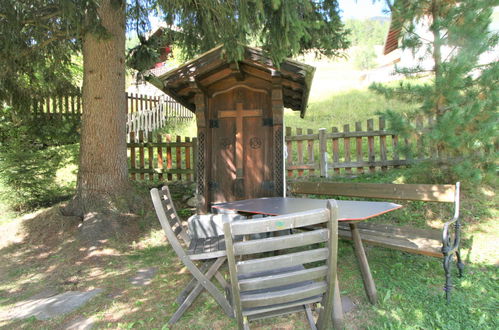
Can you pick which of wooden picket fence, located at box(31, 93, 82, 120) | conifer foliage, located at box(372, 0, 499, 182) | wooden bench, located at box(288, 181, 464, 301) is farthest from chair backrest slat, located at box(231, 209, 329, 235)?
wooden picket fence, located at box(31, 93, 82, 120)

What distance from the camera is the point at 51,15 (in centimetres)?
518

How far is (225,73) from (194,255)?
10.8ft

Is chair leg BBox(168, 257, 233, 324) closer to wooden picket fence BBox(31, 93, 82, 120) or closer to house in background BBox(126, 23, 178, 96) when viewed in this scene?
house in background BBox(126, 23, 178, 96)

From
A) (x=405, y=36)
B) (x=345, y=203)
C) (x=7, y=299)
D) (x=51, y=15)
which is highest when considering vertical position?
(x=51, y=15)

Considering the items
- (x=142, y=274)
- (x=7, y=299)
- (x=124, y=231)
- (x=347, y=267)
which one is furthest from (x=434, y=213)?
(x=7, y=299)

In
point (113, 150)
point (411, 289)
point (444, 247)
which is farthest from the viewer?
point (113, 150)

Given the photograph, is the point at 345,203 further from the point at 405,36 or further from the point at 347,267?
the point at 405,36

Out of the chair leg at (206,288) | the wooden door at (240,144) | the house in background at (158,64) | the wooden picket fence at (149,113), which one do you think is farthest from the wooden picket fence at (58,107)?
the chair leg at (206,288)

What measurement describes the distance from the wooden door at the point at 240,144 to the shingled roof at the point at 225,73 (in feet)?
1.04

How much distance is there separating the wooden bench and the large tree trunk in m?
3.54

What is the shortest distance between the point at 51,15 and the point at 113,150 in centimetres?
238

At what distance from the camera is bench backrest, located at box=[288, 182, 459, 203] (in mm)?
3746

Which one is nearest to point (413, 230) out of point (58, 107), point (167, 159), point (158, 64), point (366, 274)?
point (366, 274)

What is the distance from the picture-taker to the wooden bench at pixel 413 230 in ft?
9.80
